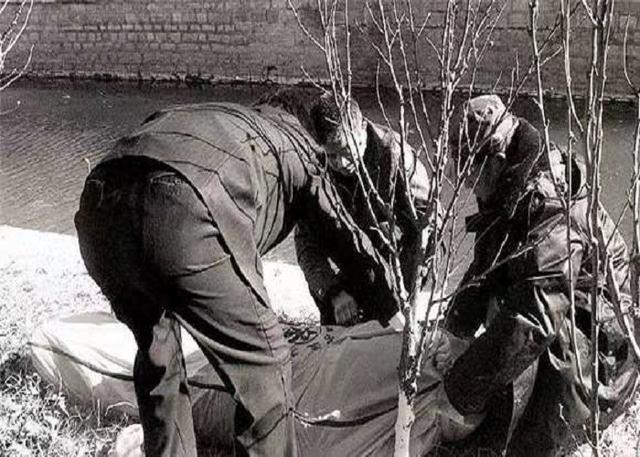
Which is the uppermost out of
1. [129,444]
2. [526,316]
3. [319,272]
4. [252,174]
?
[252,174]

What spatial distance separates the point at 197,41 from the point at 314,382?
52.9ft

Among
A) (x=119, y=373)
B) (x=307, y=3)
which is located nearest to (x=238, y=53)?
(x=307, y=3)

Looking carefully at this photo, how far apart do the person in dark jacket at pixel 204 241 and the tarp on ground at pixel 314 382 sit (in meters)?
0.57

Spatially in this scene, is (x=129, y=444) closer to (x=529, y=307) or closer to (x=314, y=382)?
(x=314, y=382)

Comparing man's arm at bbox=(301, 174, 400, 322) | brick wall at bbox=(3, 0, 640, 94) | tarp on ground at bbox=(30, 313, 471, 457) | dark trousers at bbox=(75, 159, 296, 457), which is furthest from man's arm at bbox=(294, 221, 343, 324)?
brick wall at bbox=(3, 0, 640, 94)

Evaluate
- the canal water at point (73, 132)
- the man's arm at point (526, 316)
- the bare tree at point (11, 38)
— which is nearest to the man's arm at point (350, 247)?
the man's arm at point (526, 316)

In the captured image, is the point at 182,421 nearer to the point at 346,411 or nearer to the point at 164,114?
the point at 346,411

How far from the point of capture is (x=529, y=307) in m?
3.16

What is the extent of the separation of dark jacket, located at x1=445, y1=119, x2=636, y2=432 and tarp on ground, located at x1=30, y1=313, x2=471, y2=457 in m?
0.29

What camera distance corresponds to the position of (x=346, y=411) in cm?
353


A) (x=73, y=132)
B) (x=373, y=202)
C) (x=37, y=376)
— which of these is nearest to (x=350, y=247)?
(x=373, y=202)

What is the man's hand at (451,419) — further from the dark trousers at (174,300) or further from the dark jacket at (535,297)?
the dark trousers at (174,300)

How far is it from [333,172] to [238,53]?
50.3 ft

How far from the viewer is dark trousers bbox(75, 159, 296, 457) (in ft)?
8.67
